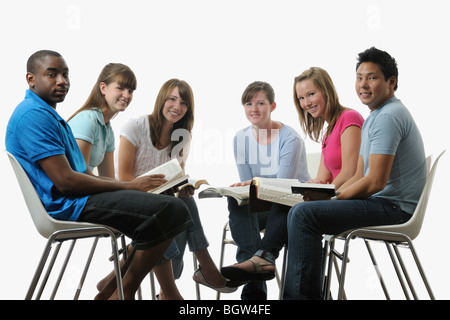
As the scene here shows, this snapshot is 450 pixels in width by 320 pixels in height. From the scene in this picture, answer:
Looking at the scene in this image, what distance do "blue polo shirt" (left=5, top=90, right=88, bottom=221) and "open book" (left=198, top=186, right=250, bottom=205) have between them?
63 cm

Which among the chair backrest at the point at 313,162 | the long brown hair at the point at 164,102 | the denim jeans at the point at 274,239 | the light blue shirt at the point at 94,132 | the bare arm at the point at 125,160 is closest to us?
the denim jeans at the point at 274,239

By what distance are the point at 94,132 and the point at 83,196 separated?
544 millimetres

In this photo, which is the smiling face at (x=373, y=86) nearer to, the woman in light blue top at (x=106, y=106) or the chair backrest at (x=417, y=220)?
the chair backrest at (x=417, y=220)

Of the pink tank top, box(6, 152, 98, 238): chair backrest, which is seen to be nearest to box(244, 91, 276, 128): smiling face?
the pink tank top

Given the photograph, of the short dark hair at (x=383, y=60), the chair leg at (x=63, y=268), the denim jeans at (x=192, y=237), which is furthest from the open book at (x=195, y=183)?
the short dark hair at (x=383, y=60)

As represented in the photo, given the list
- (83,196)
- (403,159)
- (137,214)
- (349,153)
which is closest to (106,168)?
(83,196)

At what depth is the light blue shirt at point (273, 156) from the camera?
2.81m

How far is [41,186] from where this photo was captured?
1.88m

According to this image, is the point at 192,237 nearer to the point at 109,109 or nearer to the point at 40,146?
the point at 109,109

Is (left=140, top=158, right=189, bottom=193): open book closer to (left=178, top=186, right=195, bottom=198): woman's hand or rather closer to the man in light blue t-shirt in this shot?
(left=178, top=186, right=195, bottom=198): woman's hand

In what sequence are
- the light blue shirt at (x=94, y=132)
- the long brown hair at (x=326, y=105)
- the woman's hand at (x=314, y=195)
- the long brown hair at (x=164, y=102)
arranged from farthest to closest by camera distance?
the long brown hair at (x=164, y=102) → the long brown hair at (x=326, y=105) → the light blue shirt at (x=94, y=132) → the woman's hand at (x=314, y=195)

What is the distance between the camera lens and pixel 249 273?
2119 millimetres
